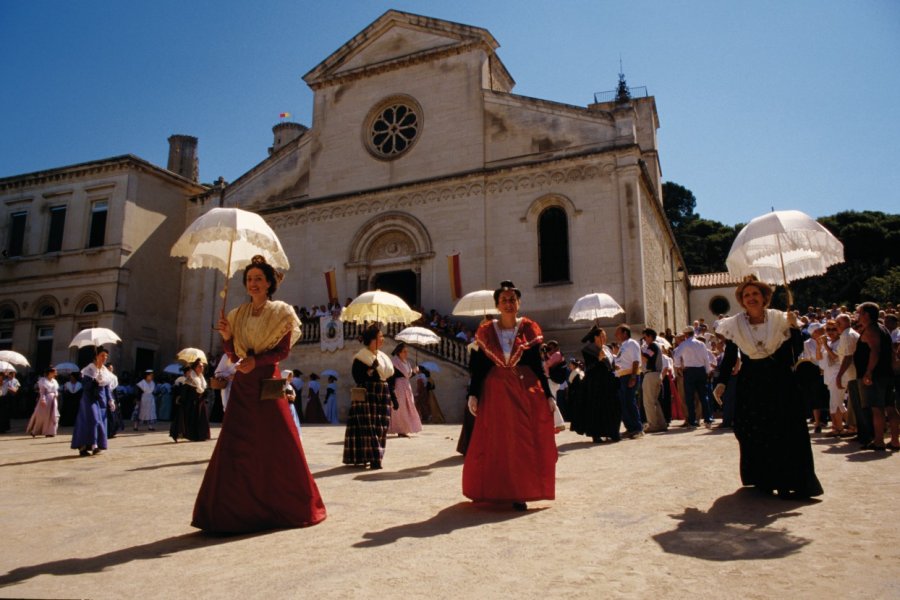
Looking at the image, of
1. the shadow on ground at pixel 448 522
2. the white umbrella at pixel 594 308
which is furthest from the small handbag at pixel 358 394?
the white umbrella at pixel 594 308

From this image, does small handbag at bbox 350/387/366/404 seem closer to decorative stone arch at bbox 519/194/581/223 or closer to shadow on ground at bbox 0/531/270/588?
shadow on ground at bbox 0/531/270/588

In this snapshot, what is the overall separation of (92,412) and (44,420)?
6535 mm

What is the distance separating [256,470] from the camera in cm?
465

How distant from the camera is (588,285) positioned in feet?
68.3

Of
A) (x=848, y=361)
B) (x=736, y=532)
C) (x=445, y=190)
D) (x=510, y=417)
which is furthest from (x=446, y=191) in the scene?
(x=736, y=532)

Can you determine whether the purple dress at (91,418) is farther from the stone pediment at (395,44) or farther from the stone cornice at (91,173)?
the stone cornice at (91,173)

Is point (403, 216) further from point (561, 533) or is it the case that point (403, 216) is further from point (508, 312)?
point (561, 533)

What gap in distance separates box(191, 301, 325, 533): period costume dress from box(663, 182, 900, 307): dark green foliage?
40.0 m

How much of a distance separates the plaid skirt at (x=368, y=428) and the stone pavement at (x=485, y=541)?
2.02 ft

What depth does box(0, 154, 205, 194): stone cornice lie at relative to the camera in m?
27.7

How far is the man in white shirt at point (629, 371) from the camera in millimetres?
10508

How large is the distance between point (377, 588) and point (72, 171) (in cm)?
3089

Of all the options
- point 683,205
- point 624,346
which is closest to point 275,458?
point 624,346

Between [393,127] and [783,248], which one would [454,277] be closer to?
[393,127]
